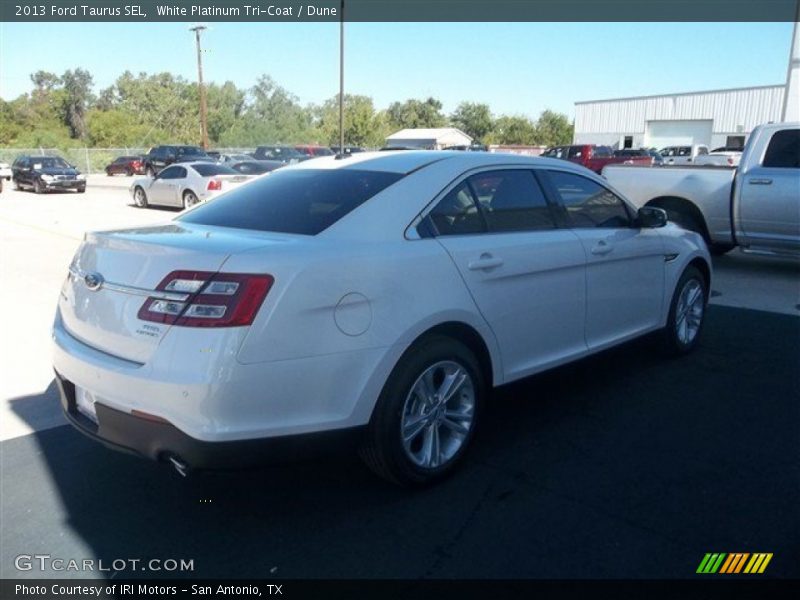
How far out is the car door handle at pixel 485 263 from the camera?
3523 millimetres

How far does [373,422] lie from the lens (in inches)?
123

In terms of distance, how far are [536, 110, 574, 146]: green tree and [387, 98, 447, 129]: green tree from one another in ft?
62.2

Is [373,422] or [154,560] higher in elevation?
[373,422]

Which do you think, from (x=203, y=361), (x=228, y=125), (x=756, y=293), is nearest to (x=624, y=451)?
(x=203, y=361)

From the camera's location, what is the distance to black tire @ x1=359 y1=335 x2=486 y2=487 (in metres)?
3.13

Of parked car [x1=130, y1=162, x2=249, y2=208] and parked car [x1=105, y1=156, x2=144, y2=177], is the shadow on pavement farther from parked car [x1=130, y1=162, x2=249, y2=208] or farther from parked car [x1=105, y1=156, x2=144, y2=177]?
parked car [x1=105, y1=156, x2=144, y2=177]

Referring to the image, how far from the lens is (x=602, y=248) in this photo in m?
4.41

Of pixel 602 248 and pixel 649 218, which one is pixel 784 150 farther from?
pixel 602 248

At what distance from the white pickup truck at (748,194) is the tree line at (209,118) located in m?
57.9

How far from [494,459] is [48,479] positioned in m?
2.32

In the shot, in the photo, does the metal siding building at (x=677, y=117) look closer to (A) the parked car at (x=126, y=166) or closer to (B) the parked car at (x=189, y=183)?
(A) the parked car at (x=126, y=166)

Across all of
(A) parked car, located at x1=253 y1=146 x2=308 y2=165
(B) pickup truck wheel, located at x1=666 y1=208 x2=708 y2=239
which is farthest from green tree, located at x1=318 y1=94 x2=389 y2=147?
(B) pickup truck wheel, located at x1=666 y1=208 x2=708 y2=239

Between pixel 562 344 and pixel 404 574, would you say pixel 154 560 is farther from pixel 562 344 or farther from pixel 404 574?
pixel 562 344

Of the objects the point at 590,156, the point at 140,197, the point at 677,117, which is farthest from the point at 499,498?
the point at 677,117
